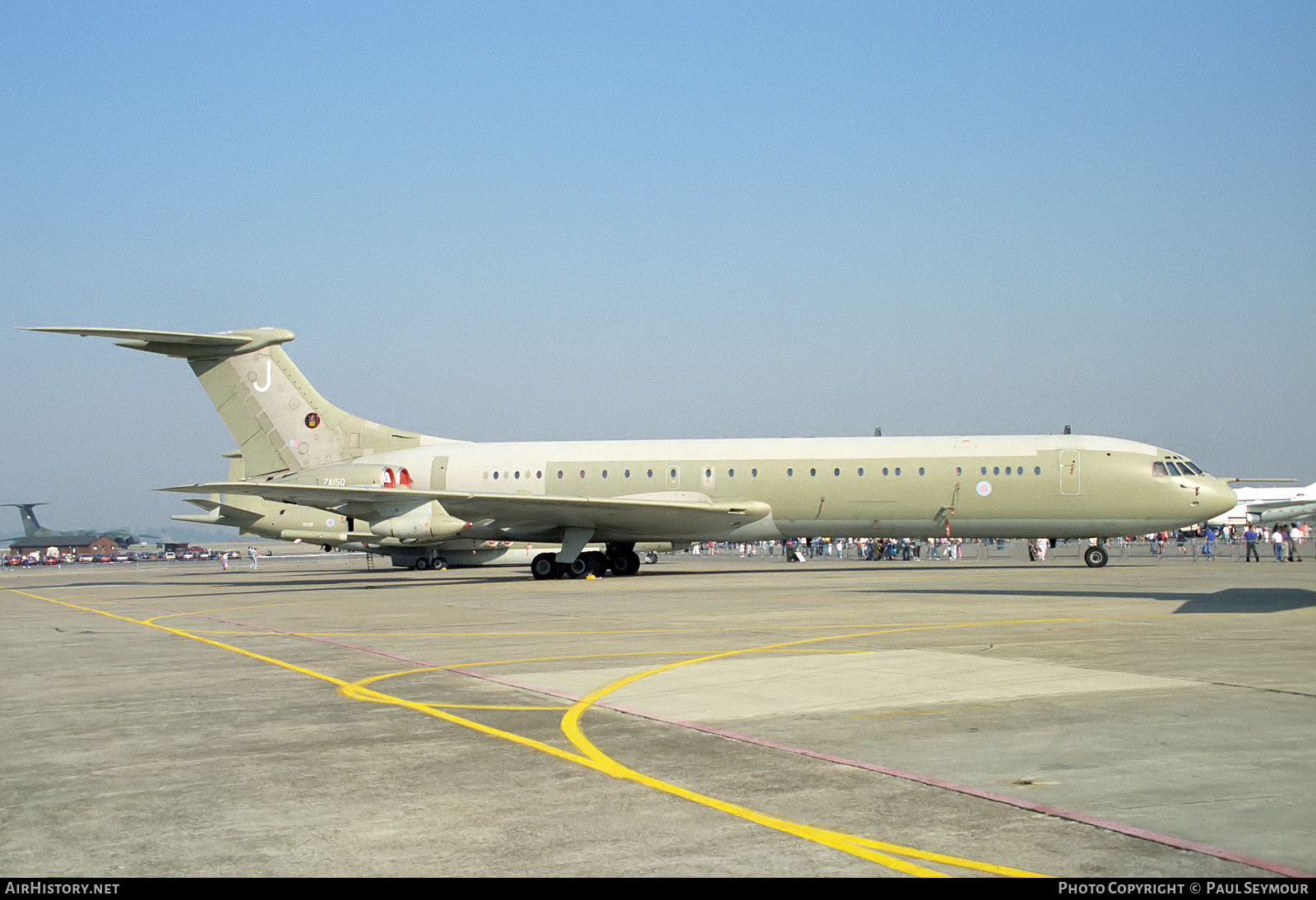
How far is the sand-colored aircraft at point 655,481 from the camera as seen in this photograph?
34.1 meters

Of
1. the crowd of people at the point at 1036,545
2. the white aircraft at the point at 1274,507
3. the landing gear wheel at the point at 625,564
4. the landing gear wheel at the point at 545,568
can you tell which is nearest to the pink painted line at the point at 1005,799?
the landing gear wheel at the point at 545,568

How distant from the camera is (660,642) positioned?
14.9m

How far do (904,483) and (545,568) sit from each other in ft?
37.2

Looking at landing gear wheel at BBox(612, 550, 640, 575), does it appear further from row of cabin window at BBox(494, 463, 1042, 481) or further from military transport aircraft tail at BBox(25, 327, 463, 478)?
military transport aircraft tail at BBox(25, 327, 463, 478)

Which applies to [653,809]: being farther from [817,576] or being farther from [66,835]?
[817,576]

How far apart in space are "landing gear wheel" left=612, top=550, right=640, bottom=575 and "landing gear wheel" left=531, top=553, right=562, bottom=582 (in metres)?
2.44

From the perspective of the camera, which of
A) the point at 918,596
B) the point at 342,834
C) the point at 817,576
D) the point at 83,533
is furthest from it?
the point at 83,533

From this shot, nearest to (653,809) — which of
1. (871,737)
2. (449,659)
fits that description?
(871,737)

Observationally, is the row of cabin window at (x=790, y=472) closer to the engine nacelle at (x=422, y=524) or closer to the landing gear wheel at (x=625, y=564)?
the landing gear wheel at (x=625, y=564)

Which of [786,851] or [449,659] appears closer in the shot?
[786,851]

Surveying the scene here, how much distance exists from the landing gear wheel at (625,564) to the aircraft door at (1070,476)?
13.6 metres

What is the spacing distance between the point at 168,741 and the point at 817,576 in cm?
2625

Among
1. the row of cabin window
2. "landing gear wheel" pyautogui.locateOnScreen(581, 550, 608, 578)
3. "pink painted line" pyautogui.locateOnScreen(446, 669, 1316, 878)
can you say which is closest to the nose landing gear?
the row of cabin window

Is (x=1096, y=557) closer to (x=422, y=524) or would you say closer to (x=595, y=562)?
(x=595, y=562)
